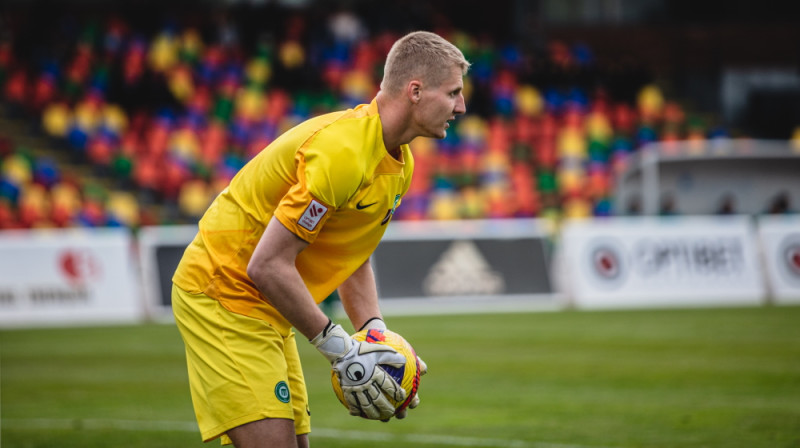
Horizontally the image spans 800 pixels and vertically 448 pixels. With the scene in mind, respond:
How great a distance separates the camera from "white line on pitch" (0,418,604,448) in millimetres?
7430

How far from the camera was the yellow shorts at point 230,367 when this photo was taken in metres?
4.19

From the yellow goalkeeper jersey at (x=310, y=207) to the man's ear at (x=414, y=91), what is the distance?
16cm

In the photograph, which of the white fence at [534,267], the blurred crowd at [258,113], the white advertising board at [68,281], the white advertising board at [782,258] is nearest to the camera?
the white advertising board at [68,281]

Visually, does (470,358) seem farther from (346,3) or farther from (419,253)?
(346,3)

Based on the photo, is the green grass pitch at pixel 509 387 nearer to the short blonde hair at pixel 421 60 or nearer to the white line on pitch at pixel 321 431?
the white line on pitch at pixel 321 431

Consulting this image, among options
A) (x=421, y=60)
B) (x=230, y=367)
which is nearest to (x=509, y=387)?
(x=230, y=367)

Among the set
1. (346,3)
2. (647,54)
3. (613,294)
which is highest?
(346,3)

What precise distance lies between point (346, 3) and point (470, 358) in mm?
21164

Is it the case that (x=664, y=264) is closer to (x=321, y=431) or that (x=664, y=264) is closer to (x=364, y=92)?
(x=321, y=431)

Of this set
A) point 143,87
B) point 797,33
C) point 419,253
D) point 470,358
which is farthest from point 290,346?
point 797,33

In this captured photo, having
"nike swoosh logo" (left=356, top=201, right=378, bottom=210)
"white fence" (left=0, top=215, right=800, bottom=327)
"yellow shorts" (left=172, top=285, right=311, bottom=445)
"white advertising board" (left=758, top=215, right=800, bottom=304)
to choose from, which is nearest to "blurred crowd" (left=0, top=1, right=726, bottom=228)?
"white fence" (left=0, top=215, right=800, bottom=327)

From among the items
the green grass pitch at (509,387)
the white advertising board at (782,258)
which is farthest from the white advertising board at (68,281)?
the white advertising board at (782,258)

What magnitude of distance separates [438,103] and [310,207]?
681 mm

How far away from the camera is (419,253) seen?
1833 centimetres
